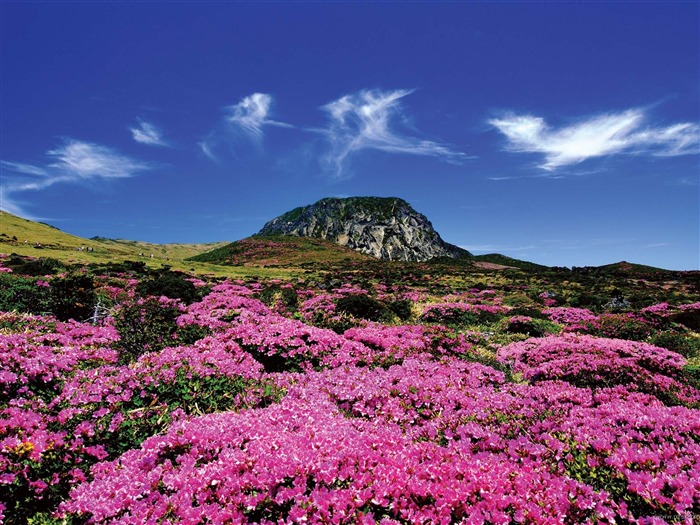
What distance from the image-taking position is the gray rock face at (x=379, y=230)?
17725 cm

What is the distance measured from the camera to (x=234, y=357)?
8352mm

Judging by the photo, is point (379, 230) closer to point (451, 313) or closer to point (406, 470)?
point (451, 313)

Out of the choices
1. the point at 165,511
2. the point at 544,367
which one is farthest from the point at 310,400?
the point at 544,367

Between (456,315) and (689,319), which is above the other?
(689,319)

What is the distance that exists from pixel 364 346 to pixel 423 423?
14.3ft

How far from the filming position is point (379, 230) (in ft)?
593

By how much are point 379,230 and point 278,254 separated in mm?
78963

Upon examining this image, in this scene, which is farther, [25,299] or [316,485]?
[25,299]

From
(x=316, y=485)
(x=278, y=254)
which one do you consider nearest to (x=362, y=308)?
(x=316, y=485)

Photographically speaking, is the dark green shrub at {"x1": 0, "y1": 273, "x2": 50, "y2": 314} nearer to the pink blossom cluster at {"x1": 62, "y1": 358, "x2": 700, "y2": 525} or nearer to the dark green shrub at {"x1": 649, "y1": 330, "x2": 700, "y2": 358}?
the pink blossom cluster at {"x1": 62, "y1": 358, "x2": 700, "y2": 525}

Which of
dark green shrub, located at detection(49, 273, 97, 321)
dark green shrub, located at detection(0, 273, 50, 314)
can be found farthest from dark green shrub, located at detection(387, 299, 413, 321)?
dark green shrub, located at detection(0, 273, 50, 314)

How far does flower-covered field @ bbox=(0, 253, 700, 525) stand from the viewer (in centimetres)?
358

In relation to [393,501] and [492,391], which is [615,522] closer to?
[393,501]

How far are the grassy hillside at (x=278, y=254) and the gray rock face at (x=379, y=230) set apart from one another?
138 ft
